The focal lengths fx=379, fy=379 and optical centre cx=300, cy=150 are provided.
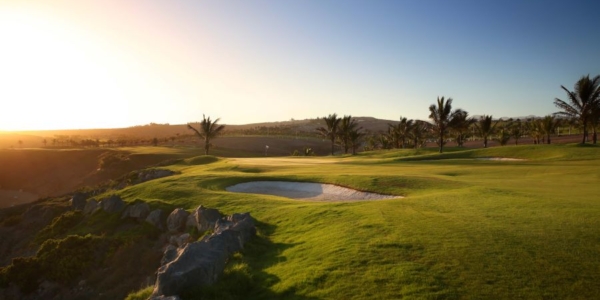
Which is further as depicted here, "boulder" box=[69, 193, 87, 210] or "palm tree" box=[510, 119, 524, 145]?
"palm tree" box=[510, 119, 524, 145]

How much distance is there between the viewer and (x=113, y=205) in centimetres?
2733

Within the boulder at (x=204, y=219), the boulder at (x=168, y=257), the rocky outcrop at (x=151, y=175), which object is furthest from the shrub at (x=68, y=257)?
the rocky outcrop at (x=151, y=175)

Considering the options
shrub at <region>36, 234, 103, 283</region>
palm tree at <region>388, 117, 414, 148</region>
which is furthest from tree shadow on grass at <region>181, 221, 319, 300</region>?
palm tree at <region>388, 117, 414, 148</region>

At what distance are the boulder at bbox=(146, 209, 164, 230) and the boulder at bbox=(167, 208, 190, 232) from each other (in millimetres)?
1259

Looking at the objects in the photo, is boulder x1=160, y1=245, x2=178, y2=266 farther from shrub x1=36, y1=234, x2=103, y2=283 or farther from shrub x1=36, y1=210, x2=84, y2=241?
shrub x1=36, y1=210, x2=84, y2=241

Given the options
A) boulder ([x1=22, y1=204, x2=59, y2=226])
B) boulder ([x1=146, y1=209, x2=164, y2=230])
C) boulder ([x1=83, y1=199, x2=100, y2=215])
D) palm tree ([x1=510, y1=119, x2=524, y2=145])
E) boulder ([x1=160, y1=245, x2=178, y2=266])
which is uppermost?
palm tree ([x1=510, y1=119, x2=524, y2=145])

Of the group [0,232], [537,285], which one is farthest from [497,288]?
[0,232]

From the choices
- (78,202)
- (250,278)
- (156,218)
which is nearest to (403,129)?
(78,202)

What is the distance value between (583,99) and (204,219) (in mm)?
56681

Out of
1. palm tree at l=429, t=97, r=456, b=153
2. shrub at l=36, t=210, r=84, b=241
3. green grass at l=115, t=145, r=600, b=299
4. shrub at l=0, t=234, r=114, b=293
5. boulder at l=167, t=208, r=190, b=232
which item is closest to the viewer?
green grass at l=115, t=145, r=600, b=299

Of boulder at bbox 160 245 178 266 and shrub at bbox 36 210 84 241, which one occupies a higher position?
boulder at bbox 160 245 178 266

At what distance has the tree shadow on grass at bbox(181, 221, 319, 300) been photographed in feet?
32.9

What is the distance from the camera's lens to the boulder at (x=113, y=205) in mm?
27016

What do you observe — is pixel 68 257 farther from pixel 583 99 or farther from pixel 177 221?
pixel 583 99
